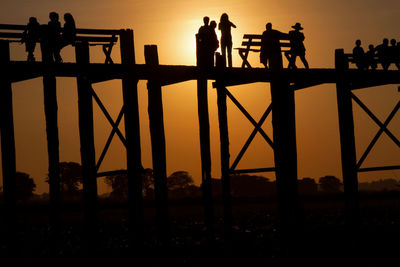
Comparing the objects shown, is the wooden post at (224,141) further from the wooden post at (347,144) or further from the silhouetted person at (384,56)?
the silhouetted person at (384,56)

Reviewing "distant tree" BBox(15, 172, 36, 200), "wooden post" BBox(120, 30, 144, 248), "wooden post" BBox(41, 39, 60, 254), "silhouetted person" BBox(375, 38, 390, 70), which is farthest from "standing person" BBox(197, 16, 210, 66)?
"distant tree" BBox(15, 172, 36, 200)

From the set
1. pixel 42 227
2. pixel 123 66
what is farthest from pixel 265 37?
pixel 42 227

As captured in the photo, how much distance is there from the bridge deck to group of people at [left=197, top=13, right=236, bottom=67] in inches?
12.7

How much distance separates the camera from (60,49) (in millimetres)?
19203

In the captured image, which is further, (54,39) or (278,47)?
(278,47)

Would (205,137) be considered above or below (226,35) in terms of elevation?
below

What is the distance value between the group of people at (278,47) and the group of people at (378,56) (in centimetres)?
139

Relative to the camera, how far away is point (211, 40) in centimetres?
2061

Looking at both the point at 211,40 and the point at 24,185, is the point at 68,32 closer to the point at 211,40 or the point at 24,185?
the point at 211,40

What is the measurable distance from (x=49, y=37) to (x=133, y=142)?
111 inches

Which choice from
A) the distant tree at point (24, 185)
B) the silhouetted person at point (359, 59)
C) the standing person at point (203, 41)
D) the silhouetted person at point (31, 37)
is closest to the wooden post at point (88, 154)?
the silhouetted person at point (31, 37)

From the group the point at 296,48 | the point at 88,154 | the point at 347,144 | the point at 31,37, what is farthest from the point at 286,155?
the point at 31,37

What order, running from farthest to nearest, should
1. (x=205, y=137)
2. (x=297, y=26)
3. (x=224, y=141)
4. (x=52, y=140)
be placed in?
1. (x=297, y=26)
2. (x=224, y=141)
3. (x=205, y=137)
4. (x=52, y=140)

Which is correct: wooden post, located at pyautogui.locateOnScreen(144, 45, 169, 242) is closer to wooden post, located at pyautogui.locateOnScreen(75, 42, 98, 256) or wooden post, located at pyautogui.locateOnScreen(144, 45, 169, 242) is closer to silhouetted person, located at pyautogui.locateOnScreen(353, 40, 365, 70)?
wooden post, located at pyautogui.locateOnScreen(75, 42, 98, 256)
